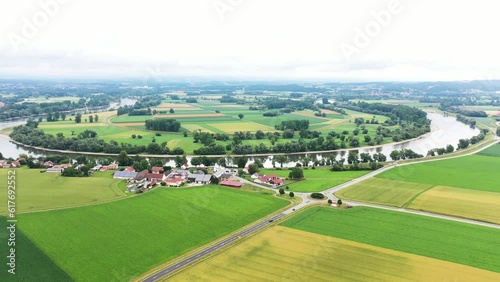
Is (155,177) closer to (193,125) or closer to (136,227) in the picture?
(136,227)

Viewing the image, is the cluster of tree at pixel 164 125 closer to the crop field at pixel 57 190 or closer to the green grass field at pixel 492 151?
the crop field at pixel 57 190

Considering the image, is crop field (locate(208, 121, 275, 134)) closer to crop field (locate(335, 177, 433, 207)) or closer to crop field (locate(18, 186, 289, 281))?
crop field (locate(335, 177, 433, 207))

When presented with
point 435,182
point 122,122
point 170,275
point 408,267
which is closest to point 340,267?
point 408,267

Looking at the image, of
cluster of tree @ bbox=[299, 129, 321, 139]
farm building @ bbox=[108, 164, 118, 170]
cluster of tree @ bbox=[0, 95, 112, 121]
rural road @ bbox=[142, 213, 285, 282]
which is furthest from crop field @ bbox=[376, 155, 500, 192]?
cluster of tree @ bbox=[0, 95, 112, 121]

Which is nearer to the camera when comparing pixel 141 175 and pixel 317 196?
pixel 317 196

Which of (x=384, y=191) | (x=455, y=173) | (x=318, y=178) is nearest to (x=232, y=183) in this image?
(x=318, y=178)

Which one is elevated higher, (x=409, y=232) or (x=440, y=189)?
(x=440, y=189)
